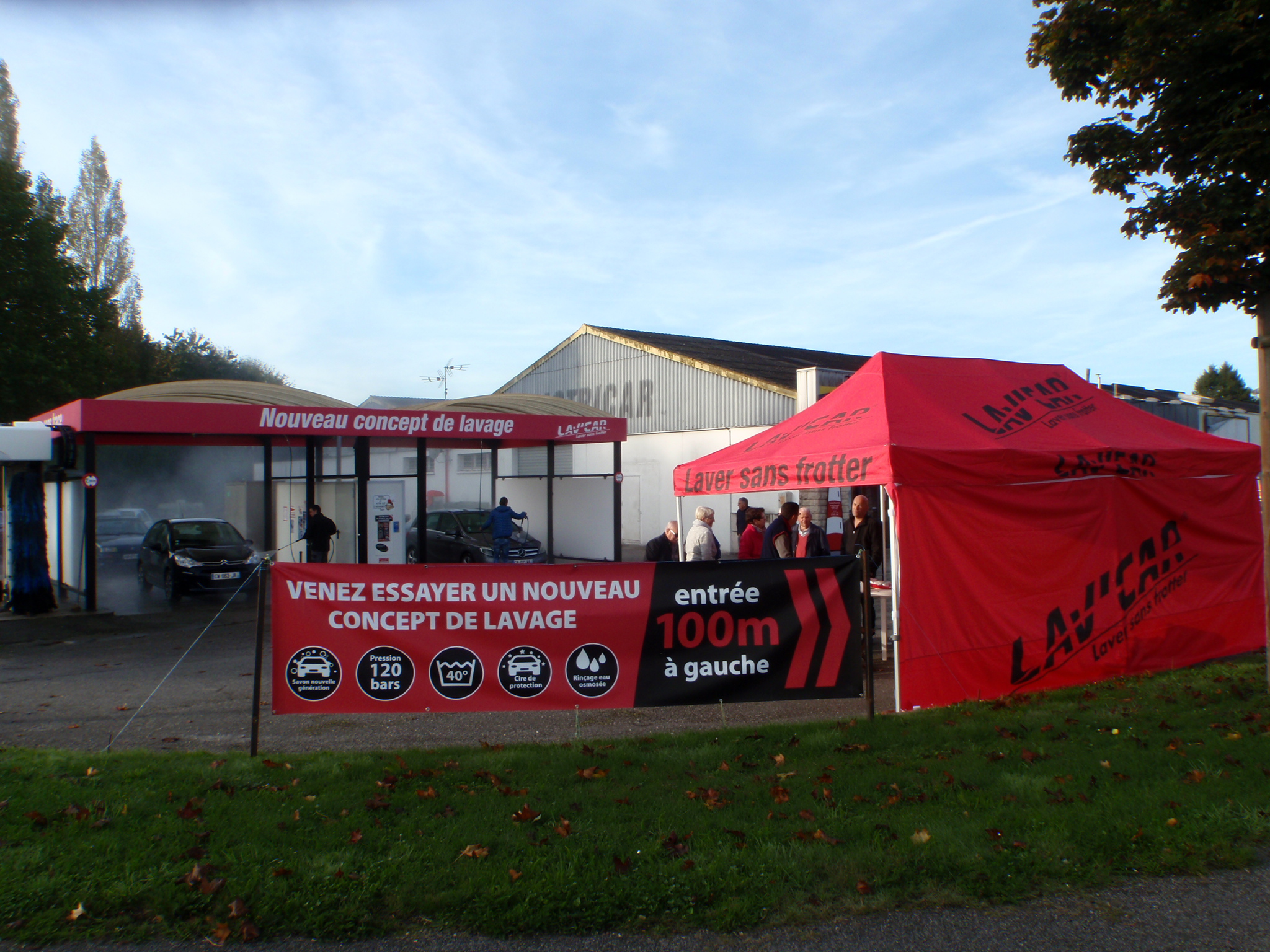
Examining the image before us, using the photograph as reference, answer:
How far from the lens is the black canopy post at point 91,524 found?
1370 centimetres

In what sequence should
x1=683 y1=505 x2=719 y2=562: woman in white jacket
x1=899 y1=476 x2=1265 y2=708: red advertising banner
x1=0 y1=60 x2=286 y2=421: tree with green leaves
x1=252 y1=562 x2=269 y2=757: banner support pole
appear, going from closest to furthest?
x1=252 y1=562 x2=269 y2=757: banner support pole
x1=899 y1=476 x2=1265 y2=708: red advertising banner
x1=683 y1=505 x2=719 y2=562: woman in white jacket
x1=0 y1=60 x2=286 y2=421: tree with green leaves

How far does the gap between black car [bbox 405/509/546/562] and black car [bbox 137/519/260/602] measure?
14.7 ft

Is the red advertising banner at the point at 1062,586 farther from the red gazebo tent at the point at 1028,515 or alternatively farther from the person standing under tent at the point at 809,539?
the person standing under tent at the point at 809,539

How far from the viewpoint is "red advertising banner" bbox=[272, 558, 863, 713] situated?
611cm

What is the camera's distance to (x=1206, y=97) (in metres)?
7.45

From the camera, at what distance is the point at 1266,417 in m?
7.51

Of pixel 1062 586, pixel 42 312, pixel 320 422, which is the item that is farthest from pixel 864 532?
pixel 42 312

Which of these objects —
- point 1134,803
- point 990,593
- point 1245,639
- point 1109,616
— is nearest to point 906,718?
point 990,593

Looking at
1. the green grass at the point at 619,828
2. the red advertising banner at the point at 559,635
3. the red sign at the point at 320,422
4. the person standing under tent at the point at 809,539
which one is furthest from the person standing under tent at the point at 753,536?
the red sign at the point at 320,422

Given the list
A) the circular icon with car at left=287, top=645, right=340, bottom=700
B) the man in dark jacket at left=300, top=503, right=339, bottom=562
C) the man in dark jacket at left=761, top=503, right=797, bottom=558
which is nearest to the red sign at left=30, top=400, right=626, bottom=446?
the man in dark jacket at left=300, top=503, right=339, bottom=562

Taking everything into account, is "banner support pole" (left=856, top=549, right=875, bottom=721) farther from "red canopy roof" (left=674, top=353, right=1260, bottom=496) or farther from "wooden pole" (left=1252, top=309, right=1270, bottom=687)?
"wooden pole" (left=1252, top=309, right=1270, bottom=687)

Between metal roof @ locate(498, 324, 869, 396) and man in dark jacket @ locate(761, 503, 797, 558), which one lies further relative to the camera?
metal roof @ locate(498, 324, 869, 396)

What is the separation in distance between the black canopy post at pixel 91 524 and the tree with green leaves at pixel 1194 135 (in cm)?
1369

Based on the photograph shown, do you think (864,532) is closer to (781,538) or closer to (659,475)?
(781,538)
